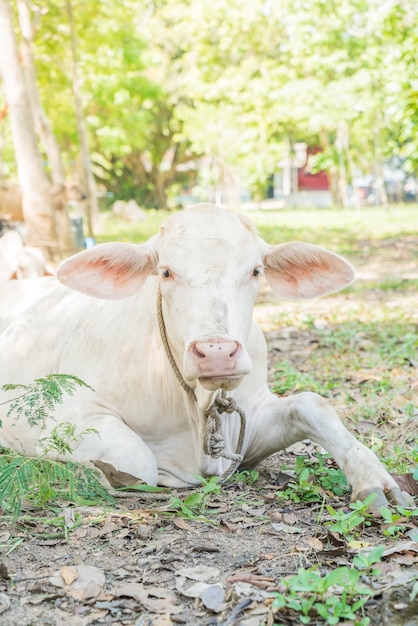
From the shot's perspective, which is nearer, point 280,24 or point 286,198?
A: point 280,24

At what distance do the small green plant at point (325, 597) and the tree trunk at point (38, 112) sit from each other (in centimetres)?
1147

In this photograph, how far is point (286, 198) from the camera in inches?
1918

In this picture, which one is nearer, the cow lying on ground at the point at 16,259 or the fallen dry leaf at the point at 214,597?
the fallen dry leaf at the point at 214,597

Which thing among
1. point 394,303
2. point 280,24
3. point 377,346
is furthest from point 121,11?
point 377,346

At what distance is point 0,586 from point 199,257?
5.39 ft

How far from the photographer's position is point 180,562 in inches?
121

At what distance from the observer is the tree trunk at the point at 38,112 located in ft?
46.3

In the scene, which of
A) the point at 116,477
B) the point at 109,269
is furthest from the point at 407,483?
the point at 109,269

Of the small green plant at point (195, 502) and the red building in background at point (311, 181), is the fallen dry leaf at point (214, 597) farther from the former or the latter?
the red building in background at point (311, 181)

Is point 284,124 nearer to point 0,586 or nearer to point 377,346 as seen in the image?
point 377,346

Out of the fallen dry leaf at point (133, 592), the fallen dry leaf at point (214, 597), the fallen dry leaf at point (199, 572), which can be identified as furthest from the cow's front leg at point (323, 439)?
the fallen dry leaf at point (133, 592)

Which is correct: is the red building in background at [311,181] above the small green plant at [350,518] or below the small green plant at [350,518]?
below

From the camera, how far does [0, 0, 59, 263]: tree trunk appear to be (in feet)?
36.6

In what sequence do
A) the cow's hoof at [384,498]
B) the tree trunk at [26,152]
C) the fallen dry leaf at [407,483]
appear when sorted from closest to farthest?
the cow's hoof at [384,498] < the fallen dry leaf at [407,483] < the tree trunk at [26,152]
